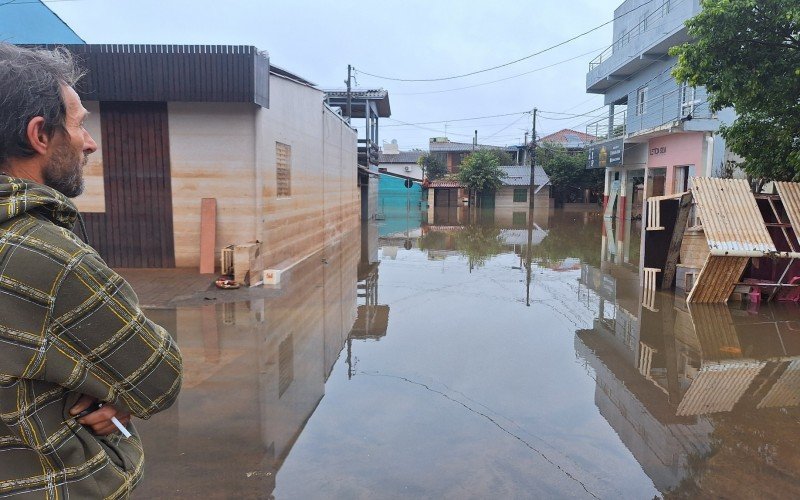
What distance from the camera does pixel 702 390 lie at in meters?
4.94

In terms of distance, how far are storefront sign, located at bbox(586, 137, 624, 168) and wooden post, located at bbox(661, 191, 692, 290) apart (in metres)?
14.1

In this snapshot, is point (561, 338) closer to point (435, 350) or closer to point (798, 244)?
point (435, 350)

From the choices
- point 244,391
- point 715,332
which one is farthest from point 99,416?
point 715,332

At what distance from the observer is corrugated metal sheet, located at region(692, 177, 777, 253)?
790 centimetres

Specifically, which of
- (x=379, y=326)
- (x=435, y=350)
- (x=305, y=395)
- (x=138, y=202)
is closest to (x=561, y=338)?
(x=435, y=350)

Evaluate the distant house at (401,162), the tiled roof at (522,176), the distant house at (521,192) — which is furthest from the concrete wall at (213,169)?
the distant house at (401,162)

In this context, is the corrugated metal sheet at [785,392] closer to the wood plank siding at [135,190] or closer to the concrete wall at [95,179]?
the wood plank siding at [135,190]

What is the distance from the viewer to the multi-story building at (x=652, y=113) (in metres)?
16.5

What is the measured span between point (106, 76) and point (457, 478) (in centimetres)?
864

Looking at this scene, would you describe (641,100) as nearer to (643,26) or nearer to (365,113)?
(643,26)

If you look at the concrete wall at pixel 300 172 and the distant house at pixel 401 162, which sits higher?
the distant house at pixel 401 162

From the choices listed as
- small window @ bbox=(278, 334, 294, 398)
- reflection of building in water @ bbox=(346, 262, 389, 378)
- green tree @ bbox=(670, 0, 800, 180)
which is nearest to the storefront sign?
green tree @ bbox=(670, 0, 800, 180)

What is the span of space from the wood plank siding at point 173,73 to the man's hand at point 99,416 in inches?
326

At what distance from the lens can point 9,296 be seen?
114 cm
